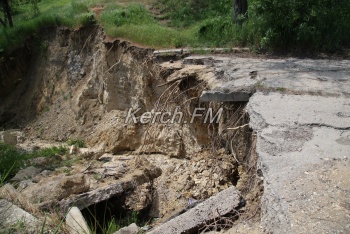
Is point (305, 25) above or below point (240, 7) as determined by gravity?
below

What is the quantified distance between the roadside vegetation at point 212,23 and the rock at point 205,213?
4629 mm

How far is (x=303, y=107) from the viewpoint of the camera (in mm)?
4164

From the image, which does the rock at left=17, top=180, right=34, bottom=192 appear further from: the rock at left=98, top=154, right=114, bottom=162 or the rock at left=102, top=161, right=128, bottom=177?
the rock at left=98, top=154, right=114, bottom=162

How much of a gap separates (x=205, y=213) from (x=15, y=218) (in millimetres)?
1855

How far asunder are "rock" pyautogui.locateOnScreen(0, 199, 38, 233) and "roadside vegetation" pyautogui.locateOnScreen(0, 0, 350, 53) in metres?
5.47

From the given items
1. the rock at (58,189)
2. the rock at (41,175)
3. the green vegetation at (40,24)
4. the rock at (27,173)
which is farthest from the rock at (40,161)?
the green vegetation at (40,24)

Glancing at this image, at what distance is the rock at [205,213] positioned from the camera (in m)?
3.27

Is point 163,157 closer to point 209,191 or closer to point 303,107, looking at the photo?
point 209,191

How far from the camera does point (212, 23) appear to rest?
8688 mm

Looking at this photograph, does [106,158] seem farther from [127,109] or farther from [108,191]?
[108,191]

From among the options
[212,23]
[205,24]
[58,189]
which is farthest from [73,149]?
[212,23]

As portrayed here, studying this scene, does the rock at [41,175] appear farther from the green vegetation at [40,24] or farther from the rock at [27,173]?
the green vegetation at [40,24]

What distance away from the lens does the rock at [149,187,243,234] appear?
3273 millimetres

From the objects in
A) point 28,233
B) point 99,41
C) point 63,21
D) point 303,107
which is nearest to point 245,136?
point 303,107
